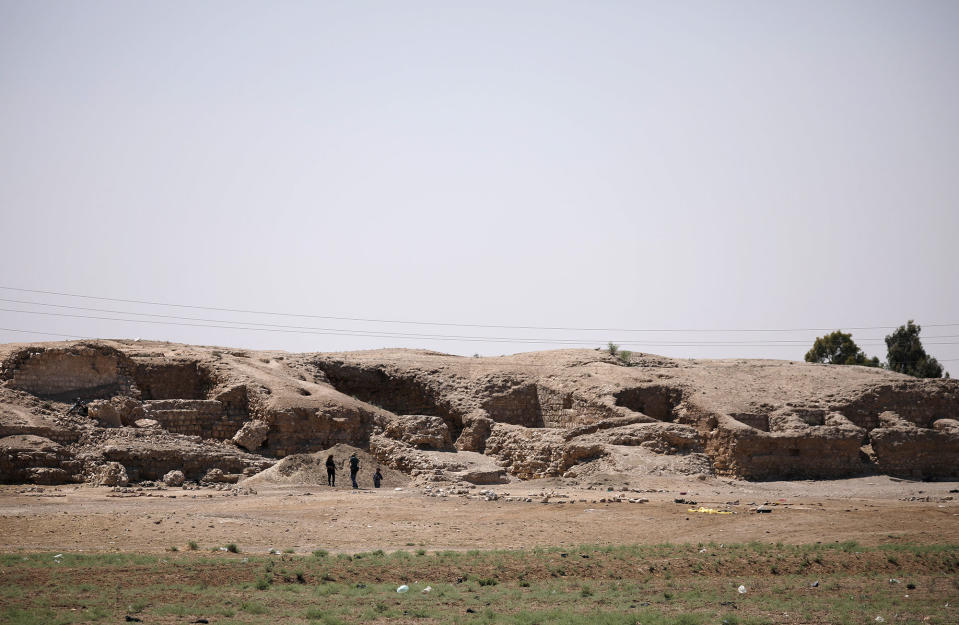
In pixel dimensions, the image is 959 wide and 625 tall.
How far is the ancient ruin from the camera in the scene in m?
26.9

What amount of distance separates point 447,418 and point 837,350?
126 ft

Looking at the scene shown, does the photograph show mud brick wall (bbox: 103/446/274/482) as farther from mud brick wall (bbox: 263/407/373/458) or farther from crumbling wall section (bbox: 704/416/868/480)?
crumbling wall section (bbox: 704/416/868/480)

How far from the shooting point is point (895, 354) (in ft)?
211

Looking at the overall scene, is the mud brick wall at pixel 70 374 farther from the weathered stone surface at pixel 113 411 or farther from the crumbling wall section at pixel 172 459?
the crumbling wall section at pixel 172 459

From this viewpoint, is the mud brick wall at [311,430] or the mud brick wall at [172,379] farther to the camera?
the mud brick wall at [172,379]

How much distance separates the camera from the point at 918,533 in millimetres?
18000

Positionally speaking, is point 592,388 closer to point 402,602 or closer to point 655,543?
point 655,543

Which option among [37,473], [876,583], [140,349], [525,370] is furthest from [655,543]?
[140,349]

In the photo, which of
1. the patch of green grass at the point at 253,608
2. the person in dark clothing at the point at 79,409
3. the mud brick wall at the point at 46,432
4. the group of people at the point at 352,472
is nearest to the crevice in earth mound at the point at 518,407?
the group of people at the point at 352,472

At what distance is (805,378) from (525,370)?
10.5 m

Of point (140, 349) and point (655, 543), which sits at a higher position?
point (140, 349)

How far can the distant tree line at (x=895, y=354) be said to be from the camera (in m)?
62.6

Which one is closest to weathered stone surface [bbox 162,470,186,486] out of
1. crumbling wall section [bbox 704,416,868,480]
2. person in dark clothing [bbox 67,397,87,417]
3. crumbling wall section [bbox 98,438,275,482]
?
crumbling wall section [bbox 98,438,275,482]

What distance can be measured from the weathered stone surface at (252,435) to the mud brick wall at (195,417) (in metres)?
1.23
